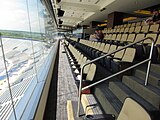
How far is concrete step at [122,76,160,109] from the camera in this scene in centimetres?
192

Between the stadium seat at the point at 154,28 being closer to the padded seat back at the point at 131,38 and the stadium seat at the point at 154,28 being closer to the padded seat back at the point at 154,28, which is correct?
the padded seat back at the point at 154,28

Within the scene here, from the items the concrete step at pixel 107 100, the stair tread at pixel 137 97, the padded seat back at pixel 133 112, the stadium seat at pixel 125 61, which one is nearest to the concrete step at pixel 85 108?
the concrete step at pixel 107 100

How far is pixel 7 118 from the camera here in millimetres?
1437

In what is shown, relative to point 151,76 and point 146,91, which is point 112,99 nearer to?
point 146,91

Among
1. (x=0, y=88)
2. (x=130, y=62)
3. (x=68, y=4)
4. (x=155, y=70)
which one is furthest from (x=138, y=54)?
(x=68, y=4)

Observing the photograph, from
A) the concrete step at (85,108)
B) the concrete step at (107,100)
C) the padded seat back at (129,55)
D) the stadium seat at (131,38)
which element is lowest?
the concrete step at (85,108)

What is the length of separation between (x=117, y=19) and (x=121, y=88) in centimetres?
951

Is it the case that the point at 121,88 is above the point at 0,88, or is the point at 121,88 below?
below

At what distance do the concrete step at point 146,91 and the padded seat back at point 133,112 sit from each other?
0.76m

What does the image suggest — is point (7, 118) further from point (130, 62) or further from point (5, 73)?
point (130, 62)

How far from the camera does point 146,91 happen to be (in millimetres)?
2143

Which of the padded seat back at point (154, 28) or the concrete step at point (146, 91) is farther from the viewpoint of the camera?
the padded seat back at point (154, 28)

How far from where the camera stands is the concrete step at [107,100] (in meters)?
2.08

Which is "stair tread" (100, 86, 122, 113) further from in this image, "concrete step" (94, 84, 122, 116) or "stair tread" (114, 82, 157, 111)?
"stair tread" (114, 82, 157, 111)
